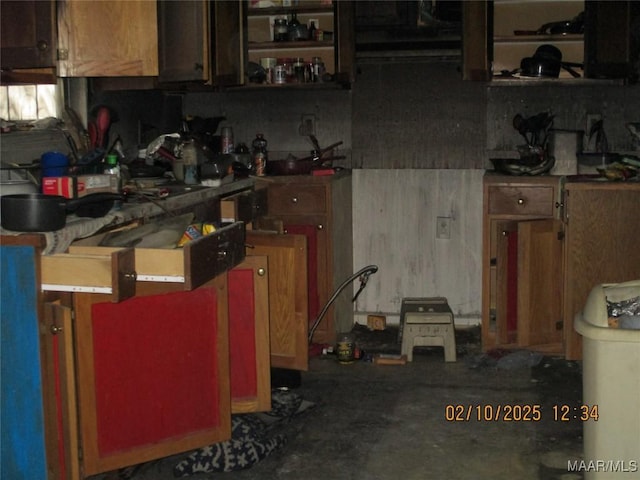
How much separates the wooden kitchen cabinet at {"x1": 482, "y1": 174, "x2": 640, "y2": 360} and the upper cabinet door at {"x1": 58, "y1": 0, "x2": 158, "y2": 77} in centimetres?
165

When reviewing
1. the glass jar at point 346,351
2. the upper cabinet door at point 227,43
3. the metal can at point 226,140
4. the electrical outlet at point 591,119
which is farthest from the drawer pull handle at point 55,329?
the electrical outlet at point 591,119

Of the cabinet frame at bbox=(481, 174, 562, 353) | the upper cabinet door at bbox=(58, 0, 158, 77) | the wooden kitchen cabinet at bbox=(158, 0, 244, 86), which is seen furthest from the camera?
the cabinet frame at bbox=(481, 174, 562, 353)

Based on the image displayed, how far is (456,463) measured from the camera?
8.84 feet

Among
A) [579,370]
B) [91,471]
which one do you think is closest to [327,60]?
[579,370]

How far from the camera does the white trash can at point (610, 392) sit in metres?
2.19

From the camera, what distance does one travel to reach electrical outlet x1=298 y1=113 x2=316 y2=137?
4.66m

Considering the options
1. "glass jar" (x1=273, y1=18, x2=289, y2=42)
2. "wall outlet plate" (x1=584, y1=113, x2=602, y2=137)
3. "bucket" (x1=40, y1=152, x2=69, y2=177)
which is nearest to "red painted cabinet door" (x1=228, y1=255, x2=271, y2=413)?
"bucket" (x1=40, y1=152, x2=69, y2=177)

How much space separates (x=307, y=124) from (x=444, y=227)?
3.10 feet

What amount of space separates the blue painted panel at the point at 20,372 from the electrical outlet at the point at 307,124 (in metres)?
2.71

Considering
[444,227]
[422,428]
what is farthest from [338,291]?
[422,428]

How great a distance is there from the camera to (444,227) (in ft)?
14.9

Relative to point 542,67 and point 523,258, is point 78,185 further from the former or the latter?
point 542,67

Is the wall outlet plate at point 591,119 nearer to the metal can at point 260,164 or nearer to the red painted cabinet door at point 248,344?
the metal can at point 260,164
